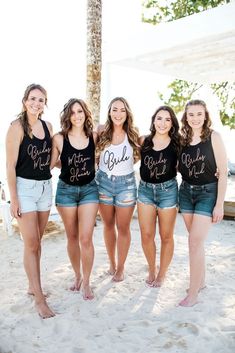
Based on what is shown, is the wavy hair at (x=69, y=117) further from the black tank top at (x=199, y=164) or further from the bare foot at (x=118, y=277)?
the bare foot at (x=118, y=277)

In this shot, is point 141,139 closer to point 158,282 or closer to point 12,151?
point 12,151

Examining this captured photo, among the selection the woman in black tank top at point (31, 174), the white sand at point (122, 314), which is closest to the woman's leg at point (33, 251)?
the woman in black tank top at point (31, 174)

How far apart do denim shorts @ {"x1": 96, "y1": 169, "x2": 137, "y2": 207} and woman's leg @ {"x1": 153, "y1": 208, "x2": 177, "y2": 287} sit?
1.17ft

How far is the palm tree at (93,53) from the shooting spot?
6.71 meters

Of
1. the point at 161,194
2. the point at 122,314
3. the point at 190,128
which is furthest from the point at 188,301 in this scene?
the point at 190,128

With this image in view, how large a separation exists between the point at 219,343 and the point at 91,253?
1.52 metres

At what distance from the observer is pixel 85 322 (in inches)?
136

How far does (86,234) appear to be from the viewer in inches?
150

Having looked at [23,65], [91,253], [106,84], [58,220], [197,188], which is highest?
[23,65]

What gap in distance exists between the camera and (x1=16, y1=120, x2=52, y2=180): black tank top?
11.3 feet

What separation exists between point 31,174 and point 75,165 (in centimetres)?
47

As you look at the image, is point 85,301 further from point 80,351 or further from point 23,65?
point 23,65

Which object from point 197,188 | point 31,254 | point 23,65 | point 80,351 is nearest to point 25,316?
point 31,254

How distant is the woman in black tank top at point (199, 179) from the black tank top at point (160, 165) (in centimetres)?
14
